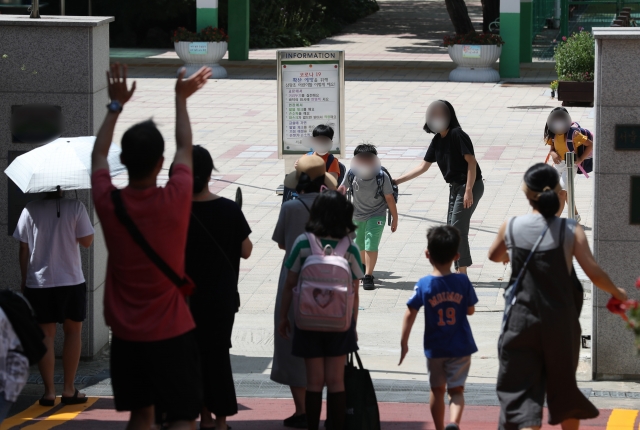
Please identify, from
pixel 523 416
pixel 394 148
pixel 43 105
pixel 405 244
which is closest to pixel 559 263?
pixel 523 416

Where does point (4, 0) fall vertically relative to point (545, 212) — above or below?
above

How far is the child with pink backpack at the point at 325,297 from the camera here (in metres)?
5.30

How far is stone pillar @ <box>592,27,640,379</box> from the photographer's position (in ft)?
22.5

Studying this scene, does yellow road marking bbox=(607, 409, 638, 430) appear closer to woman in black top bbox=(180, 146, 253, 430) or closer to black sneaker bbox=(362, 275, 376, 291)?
woman in black top bbox=(180, 146, 253, 430)

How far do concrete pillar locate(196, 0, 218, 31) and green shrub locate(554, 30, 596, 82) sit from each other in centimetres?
1100

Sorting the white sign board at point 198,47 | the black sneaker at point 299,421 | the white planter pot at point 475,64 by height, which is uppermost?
the white sign board at point 198,47

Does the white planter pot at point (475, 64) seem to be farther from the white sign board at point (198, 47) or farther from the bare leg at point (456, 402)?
the bare leg at point (456, 402)

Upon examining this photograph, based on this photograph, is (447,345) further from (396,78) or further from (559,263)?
(396,78)

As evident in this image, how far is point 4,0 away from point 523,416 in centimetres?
933

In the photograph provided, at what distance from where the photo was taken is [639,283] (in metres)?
3.89

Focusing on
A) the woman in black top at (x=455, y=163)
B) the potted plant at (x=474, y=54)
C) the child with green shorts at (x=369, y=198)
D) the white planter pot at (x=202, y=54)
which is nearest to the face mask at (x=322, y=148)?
the child with green shorts at (x=369, y=198)

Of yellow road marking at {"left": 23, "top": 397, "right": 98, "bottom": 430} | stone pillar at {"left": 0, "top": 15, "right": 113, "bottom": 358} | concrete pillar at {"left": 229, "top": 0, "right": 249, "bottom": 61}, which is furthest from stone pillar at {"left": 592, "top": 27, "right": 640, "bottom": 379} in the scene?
concrete pillar at {"left": 229, "top": 0, "right": 249, "bottom": 61}

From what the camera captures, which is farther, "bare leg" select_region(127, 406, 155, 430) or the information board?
the information board

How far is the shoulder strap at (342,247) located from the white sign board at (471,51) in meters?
21.5
